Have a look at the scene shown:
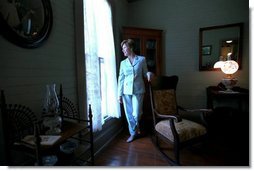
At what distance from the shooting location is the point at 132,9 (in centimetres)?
357

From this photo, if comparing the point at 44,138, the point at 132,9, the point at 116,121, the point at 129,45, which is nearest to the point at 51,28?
the point at 44,138

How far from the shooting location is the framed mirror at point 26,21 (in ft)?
3.41

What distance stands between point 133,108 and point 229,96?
148 cm

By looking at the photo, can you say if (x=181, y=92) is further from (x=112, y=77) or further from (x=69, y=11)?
(x=69, y=11)

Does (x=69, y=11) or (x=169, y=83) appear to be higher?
(x=69, y=11)

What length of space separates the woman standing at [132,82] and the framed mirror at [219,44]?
4.68ft

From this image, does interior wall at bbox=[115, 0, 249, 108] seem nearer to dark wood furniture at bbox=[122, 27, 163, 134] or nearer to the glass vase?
dark wood furniture at bbox=[122, 27, 163, 134]

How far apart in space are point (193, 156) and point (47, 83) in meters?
1.84

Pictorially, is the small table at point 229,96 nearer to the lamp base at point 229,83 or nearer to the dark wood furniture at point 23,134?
the lamp base at point 229,83

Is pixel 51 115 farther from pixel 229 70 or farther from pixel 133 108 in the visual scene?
pixel 229 70

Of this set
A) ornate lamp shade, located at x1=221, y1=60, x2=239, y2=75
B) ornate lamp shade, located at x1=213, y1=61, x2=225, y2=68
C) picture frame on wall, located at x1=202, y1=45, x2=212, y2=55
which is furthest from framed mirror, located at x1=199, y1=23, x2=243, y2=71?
ornate lamp shade, located at x1=221, y1=60, x2=239, y2=75

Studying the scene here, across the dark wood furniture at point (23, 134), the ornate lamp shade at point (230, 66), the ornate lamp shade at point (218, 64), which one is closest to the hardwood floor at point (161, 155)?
the dark wood furniture at point (23, 134)

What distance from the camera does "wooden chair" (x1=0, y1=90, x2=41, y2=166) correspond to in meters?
0.93

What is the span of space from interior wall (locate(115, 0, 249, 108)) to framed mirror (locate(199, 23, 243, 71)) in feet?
0.31
